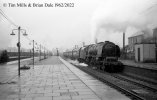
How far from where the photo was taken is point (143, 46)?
31.3 meters

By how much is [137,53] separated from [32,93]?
25.8 metres

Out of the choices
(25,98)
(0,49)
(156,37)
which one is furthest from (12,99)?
(156,37)

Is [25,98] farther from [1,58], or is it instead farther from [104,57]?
[1,58]

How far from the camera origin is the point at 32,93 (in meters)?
10.3

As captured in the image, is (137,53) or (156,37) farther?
(156,37)

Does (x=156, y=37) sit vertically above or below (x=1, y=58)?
above

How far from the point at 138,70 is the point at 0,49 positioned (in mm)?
24630

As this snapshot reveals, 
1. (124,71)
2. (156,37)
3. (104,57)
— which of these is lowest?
(124,71)

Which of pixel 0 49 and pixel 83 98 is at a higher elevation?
pixel 0 49

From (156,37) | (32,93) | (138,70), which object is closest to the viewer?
(32,93)

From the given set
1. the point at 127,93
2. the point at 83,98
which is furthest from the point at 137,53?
the point at 83,98

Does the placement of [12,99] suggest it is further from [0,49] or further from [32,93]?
[0,49]

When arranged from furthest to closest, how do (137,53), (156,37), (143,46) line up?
(156,37)
(137,53)
(143,46)

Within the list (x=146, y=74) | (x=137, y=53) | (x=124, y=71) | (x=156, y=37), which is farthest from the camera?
(x=156, y=37)
